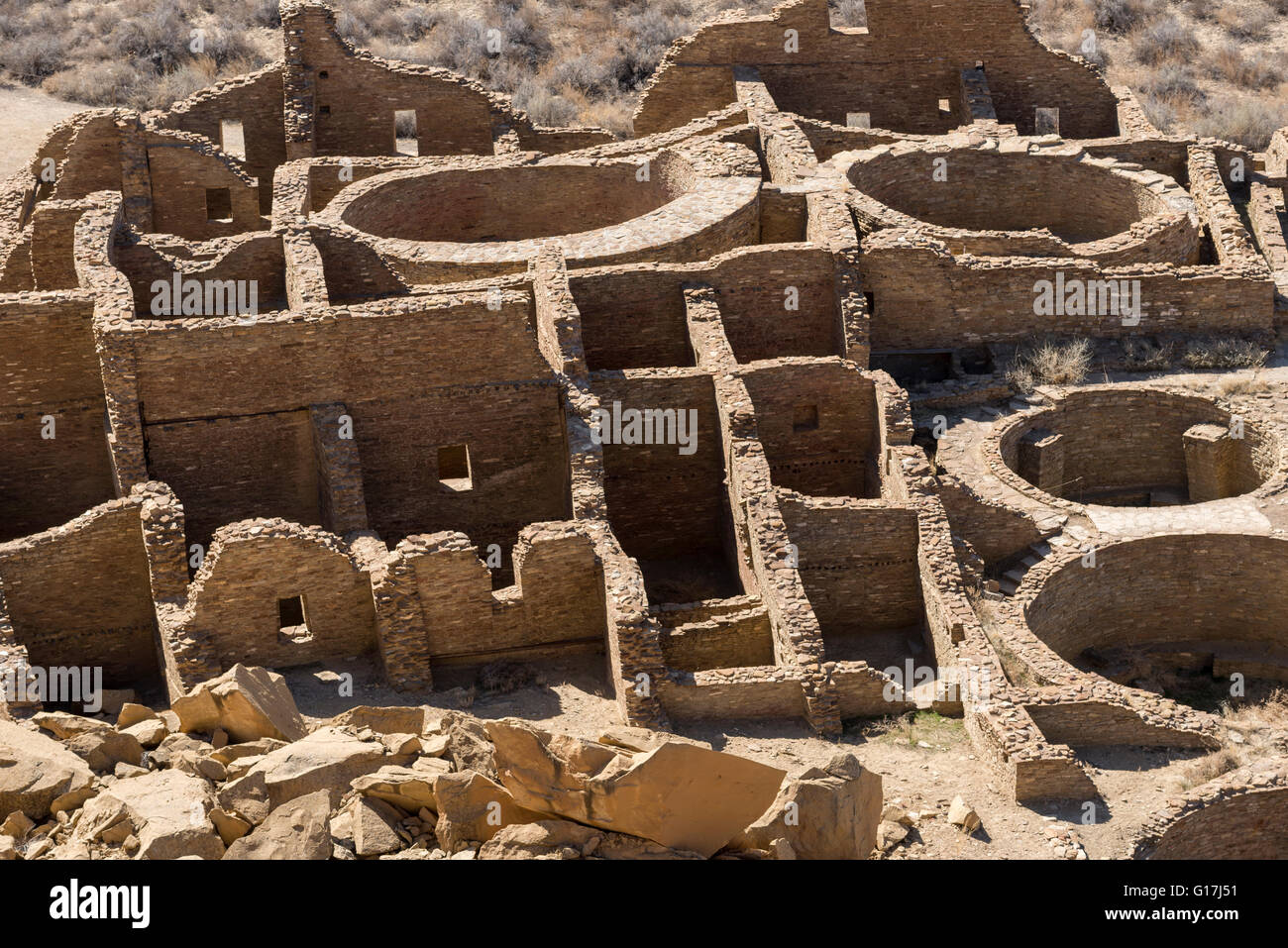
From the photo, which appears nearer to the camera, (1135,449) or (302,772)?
(302,772)

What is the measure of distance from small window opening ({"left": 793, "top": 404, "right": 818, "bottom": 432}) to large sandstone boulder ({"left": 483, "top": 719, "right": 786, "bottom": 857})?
46.4 ft

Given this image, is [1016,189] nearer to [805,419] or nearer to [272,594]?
[805,419]

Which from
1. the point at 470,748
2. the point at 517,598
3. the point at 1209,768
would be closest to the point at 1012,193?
the point at 1209,768

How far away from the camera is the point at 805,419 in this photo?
117 feet

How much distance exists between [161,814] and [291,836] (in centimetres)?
134

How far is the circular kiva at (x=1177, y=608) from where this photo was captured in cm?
3466

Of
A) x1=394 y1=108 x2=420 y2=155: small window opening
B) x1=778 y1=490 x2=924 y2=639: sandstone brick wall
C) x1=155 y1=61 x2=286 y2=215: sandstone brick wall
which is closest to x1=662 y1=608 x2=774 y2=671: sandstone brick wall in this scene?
x1=778 y1=490 x2=924 y2=639: sandstone brick wall

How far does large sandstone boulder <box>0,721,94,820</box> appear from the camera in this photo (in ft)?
71.3

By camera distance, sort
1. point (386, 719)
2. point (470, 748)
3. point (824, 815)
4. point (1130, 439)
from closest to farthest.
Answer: point (824, 815) → point (470, 748) → point (386, 719) → point (1130, 439)

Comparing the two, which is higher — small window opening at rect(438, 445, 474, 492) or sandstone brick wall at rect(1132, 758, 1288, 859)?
small window opening at rect(438, 445, 474, 492)

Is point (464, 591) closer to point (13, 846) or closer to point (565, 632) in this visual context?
point (565, 632)

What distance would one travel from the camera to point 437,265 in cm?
3672

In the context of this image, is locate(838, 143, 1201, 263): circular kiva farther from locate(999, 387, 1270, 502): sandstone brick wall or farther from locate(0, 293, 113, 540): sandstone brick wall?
locate(0, 293, 113, 540): sandstone brick wall

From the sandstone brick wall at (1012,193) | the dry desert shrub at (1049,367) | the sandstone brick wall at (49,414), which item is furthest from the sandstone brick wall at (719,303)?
the sandstone brick wall at (49,414)
